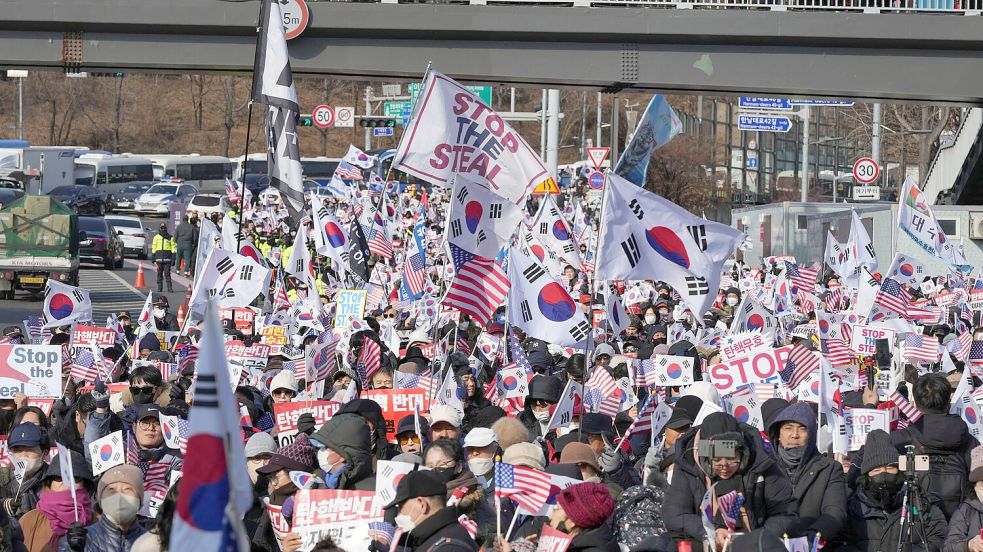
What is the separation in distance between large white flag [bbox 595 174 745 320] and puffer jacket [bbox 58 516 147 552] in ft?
14.8

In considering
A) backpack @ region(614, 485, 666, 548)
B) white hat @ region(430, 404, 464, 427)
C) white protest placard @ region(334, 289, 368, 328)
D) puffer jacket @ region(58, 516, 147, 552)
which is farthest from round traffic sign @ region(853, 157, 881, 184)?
puffer jacket @ region(58, 516, 147, 552)

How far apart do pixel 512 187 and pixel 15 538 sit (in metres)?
6.55

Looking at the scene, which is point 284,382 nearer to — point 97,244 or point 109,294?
point 109,294

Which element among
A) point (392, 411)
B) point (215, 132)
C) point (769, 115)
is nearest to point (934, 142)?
point (769, 115)

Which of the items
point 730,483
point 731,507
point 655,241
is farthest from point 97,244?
point 731,507

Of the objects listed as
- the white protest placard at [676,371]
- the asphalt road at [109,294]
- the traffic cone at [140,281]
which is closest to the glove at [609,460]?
the white protest placard at [676,371]

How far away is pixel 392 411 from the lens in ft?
32.5

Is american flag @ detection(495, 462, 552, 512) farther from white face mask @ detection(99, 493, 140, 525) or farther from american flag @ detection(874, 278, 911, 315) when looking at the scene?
american flag @ detection(874, 278, 911, 315)

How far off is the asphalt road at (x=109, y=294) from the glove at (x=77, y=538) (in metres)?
17.1

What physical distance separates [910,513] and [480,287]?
16.5 feet

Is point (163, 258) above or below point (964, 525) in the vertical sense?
above

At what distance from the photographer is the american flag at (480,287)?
1152 cm

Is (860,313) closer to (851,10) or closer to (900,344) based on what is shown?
(900,344)

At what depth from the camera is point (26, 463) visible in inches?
321
